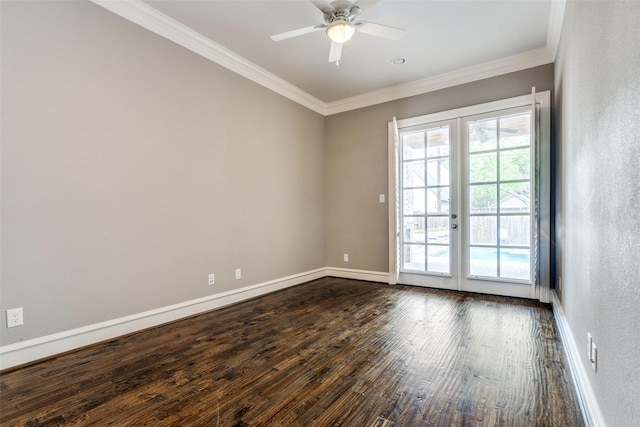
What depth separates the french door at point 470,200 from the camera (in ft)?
11.8

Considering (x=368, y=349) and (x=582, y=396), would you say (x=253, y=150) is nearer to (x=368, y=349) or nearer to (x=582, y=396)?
(x=368, y=349)

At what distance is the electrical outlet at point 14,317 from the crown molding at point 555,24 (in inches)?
183

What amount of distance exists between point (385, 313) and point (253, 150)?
2515 millimetres

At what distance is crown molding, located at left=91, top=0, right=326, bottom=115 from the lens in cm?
263

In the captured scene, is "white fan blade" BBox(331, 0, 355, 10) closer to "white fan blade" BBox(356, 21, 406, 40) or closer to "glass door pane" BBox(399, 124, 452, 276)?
"white fan blade" BBox(356, 21, 406, 40)

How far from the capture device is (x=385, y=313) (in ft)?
10.4

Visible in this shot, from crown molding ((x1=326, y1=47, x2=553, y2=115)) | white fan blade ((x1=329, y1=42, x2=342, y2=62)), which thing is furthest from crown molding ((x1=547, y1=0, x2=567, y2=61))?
white fan blade ((x1=329, y1=42, x2=342, y2=62))

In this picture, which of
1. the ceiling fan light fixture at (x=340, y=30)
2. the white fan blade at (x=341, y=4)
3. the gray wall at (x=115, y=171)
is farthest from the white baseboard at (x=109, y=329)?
the white fan blade at (x=341, y=4)

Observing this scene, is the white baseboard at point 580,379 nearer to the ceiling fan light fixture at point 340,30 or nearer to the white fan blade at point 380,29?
the white fan blade at point 380,29

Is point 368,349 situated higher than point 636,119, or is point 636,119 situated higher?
point 636,119

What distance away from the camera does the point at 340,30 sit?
2545mm

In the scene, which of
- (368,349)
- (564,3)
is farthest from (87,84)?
(564,3)

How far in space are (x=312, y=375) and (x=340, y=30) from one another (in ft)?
8.69

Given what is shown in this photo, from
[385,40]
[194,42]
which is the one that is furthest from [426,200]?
[194,42]
